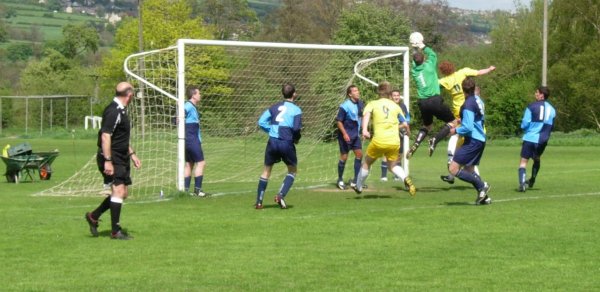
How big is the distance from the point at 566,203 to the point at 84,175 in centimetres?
1094

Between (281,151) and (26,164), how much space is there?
10379 mm

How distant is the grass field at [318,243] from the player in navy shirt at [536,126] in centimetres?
59

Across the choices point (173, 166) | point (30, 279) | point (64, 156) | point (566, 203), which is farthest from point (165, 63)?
point (64, 156)

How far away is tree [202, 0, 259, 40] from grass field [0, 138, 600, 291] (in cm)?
8730

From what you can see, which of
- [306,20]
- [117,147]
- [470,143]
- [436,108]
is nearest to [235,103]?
[436,108]

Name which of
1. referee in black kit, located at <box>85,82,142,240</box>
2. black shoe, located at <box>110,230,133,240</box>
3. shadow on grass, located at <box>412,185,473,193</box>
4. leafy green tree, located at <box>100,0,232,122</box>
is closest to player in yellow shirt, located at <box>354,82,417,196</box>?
shadow on grass, located at <box>412,185,473,193</box>

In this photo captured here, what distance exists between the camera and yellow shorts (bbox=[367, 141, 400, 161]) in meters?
17.3

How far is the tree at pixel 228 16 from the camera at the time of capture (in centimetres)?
10600

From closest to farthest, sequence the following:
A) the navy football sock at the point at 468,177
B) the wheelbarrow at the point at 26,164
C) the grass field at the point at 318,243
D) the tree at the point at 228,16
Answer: the grass field at the point at 318,243
the navy football sock at the point at 468,177
the wheelbarrow at the point at 26,164
the tree at the point at 228,16

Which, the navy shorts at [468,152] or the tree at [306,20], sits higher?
the tree at [306,20]

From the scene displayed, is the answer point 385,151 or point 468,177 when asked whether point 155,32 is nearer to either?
point 385,151

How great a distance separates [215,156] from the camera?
26.7m

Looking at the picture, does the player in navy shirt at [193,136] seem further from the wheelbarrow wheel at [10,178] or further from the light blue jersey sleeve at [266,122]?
the wheelbarrow wheel at [10,178]

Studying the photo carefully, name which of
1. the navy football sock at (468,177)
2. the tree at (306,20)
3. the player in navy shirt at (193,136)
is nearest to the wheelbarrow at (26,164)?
the player in navy shirt at (193,136)
